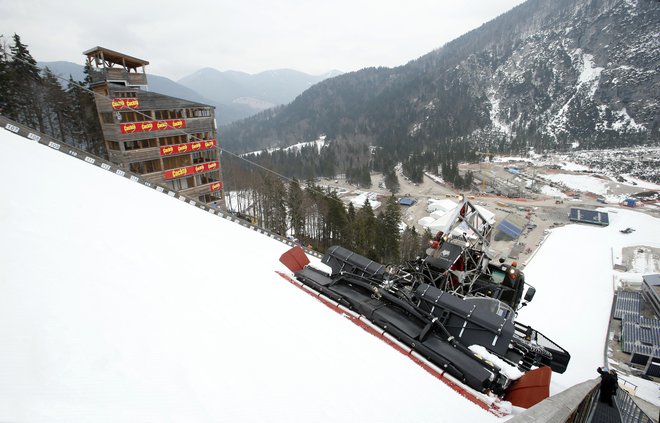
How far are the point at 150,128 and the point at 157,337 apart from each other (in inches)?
1092

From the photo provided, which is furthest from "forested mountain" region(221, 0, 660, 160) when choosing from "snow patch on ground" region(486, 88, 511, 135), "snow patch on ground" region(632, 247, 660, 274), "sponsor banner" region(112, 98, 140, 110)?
"sponsor banner" region(112, 98, 140, 110)

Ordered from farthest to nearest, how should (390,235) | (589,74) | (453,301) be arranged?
(589,74) → (390,235) → (453,301)

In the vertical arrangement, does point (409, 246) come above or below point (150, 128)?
below

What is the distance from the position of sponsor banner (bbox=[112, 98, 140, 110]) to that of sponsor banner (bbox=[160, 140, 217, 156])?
408 centimetres

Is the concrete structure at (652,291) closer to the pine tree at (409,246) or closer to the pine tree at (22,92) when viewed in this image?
the pine tree at (409,246)

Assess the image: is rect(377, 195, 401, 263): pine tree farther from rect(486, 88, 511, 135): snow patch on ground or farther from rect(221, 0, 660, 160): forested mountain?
rect(486, 88, 511, 135): snow patch on ground

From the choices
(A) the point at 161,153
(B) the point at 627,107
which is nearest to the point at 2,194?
(A) the point at 161,153

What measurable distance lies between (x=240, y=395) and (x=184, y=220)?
849 cm

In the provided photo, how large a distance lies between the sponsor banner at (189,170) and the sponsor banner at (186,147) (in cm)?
162

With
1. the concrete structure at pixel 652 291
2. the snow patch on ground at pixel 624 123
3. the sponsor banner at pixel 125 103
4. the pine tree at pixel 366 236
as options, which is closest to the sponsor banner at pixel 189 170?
the sponsor banner at pixel 125 103

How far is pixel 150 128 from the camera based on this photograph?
27.4m

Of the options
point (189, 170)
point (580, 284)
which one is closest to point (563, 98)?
point (580, 284)

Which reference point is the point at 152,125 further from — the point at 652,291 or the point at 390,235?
the point at 652,291

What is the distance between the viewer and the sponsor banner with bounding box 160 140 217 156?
2885cm
